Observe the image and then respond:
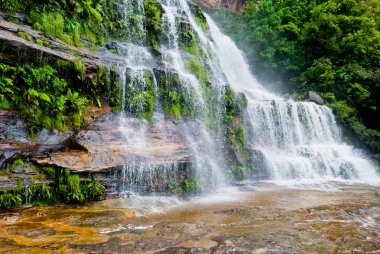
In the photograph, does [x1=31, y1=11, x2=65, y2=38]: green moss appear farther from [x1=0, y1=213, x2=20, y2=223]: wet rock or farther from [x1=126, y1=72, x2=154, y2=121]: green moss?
[x1=0, y1=213, x2=20, y2=223]: wet rock

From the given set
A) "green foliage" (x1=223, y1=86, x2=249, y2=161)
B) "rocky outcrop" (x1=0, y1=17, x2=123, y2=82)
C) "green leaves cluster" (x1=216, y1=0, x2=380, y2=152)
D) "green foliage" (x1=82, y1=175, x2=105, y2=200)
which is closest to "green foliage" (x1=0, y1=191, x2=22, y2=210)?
"green foliage" (x1=82, y1=175, x2=105, y2=200)

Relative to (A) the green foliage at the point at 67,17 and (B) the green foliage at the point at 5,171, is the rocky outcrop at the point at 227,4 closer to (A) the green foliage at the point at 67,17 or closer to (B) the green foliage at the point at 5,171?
(A) the green foliage at the point at 67,17

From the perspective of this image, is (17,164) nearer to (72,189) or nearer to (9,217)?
(72,189)

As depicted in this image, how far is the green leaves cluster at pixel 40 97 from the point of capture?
25.9 ft

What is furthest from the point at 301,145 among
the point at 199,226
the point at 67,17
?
the point at 67,17

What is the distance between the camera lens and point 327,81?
21266 mm

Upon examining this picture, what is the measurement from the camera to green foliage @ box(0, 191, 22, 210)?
679 cm

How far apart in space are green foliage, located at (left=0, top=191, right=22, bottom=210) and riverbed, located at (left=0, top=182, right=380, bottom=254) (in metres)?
0.34

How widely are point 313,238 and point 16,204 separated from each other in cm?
644

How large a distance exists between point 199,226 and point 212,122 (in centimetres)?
690

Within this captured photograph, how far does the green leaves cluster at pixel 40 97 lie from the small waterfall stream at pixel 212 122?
1.79m

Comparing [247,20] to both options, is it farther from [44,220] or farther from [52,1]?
[44,220]

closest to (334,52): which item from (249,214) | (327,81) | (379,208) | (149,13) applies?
(327,81)

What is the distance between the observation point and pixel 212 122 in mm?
12539
